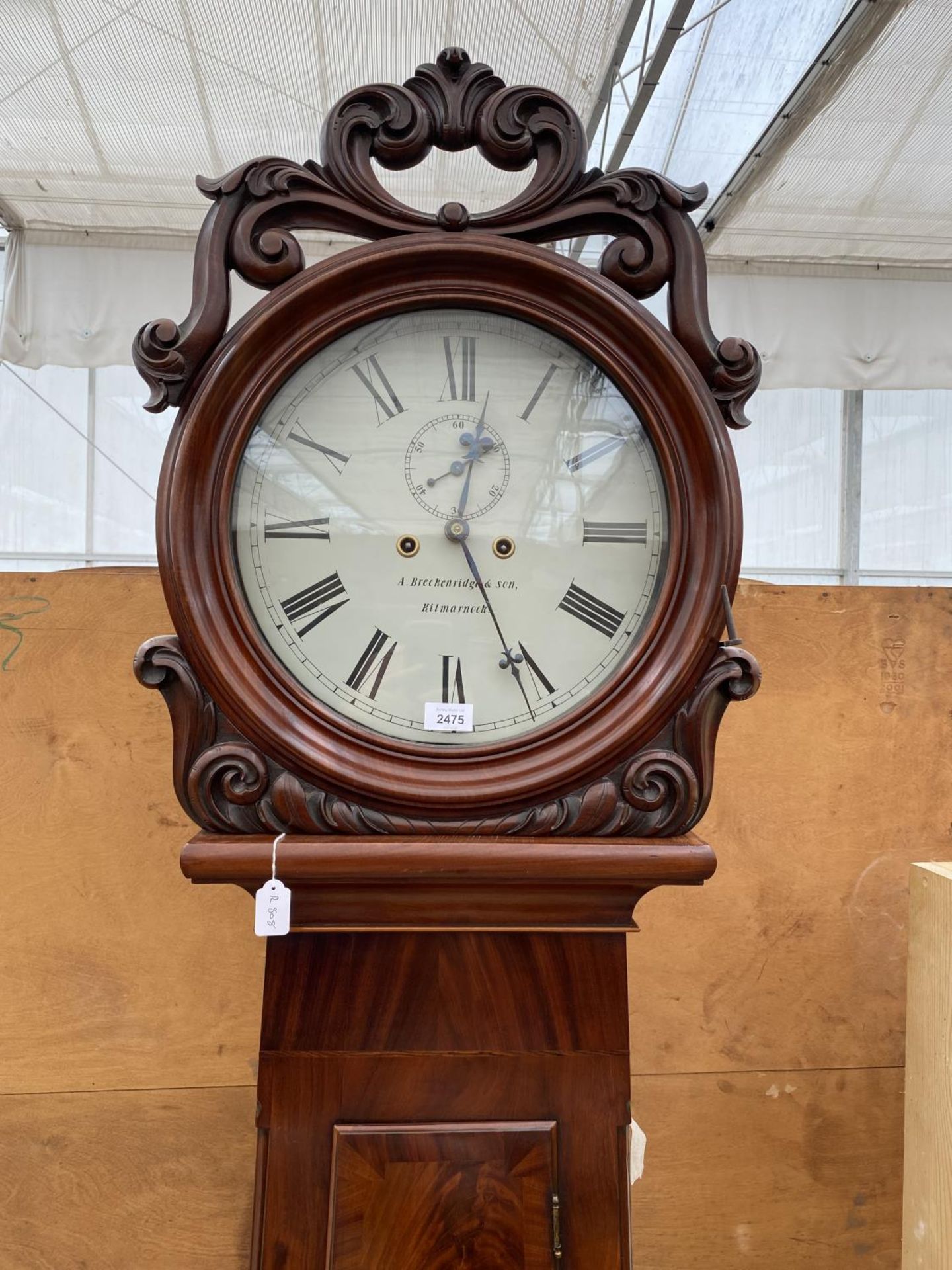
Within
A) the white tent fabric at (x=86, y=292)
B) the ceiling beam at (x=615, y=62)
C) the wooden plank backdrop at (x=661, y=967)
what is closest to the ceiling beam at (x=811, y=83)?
the ceiling beam at (x=615, y=62)

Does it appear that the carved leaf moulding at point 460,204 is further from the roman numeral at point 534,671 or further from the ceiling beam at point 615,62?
the ceiling beam at point 615,62

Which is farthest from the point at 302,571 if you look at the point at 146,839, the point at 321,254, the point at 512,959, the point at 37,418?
the point at 37,418

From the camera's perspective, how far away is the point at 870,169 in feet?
9.68

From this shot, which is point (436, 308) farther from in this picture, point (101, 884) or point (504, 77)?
point (504, 77)

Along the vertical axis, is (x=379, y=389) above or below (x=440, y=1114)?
above

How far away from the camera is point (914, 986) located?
1.07m

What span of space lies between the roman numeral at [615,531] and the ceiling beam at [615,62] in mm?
2065

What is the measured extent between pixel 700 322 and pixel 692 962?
0.81 meters

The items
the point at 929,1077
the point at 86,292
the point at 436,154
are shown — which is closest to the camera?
the point at 929,1077

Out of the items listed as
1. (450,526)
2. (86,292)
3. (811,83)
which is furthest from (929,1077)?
(86,292)

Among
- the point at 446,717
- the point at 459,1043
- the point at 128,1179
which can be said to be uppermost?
the point at 446,717

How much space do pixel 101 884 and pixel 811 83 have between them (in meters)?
2.77

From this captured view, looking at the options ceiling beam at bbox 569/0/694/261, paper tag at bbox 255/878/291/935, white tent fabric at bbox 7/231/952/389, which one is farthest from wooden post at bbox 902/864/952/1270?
white tent fabric at bbox 7/231/952/389

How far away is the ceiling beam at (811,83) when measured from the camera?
2363mm
